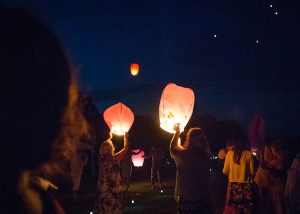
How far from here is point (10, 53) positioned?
121cm

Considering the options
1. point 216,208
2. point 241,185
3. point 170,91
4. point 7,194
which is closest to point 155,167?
point 216,208

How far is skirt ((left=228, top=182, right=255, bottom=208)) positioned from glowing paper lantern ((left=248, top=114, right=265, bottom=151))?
118 cm

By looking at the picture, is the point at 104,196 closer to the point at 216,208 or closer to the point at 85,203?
the point at 216,208

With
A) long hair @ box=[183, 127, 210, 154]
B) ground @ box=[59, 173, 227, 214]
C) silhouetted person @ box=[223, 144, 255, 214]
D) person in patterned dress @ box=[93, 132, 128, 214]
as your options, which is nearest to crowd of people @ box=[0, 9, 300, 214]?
long hair @ box=[183, 127, 210, 154]

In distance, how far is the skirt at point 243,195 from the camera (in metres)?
8.71

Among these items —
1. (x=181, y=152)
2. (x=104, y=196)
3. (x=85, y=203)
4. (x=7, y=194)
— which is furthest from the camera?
(x=85, y=203)

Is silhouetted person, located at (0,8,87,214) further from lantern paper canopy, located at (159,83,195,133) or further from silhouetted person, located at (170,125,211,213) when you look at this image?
lantern paper canopy, located at (159,83,195,133)

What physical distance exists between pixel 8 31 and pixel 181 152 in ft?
17.3

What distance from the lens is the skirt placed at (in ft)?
28.6

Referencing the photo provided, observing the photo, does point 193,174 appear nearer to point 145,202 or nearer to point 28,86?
point 28,86

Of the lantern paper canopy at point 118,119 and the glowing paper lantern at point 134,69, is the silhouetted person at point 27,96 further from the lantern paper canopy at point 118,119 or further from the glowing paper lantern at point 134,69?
the glowing paper lantern at point 134,69

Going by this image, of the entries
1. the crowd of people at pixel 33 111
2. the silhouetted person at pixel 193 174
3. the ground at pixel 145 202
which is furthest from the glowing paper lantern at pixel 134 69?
the crowd of people at pixel 33 111

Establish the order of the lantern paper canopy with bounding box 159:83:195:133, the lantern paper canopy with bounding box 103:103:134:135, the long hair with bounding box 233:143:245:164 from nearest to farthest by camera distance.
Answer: the lantern paper canopy with bounding box 159:83:195:133
the long hair with bounding box 233:143:245:164
the lantern paper canopy with bounding box 103:103:134:135

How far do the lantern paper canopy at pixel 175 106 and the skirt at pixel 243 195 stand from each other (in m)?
2.43
